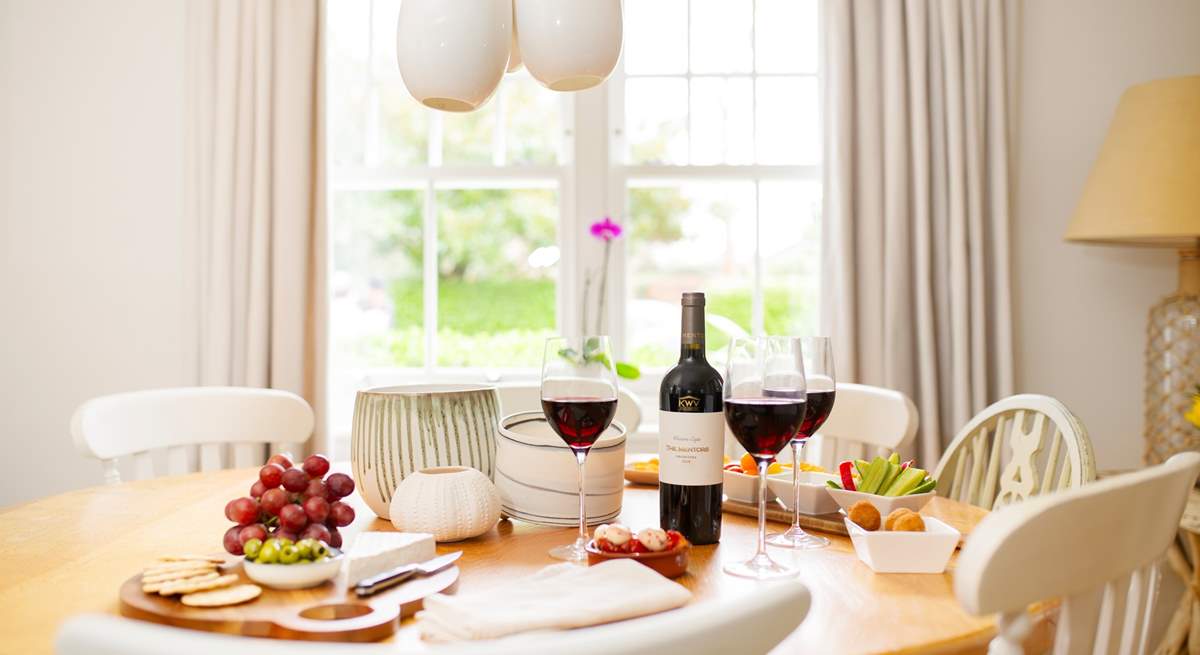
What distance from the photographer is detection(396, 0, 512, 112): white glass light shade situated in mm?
1218

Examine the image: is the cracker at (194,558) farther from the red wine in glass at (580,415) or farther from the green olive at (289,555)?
the red wine in glass at (580,415)

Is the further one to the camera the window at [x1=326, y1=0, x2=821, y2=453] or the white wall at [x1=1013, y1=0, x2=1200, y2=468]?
the window at [x1=326, y1=0, x2=821, y2=453]

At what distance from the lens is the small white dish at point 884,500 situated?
1.16 m

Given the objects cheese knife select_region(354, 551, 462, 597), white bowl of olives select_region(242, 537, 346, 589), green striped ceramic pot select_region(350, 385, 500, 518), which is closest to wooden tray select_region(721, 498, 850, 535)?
green striped ceramic pot select_region(350, 385, 500, 518)

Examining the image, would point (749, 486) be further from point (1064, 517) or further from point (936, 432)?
point (936, 432)

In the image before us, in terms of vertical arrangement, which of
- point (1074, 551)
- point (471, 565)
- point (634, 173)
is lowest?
point (471, 565)

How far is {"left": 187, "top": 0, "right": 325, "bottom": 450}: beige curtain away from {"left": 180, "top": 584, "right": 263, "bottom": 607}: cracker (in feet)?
6.61

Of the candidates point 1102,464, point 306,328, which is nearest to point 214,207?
point 306,328

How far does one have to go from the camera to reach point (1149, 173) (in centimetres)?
244

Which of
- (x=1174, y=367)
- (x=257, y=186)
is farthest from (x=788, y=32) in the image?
(x=257, y=186)

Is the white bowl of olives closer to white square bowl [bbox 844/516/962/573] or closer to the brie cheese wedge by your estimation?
the brie cheese wedge

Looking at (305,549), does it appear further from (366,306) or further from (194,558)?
(366,306)

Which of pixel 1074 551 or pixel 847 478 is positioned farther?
pixel 847 478

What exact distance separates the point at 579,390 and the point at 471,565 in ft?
0.79
